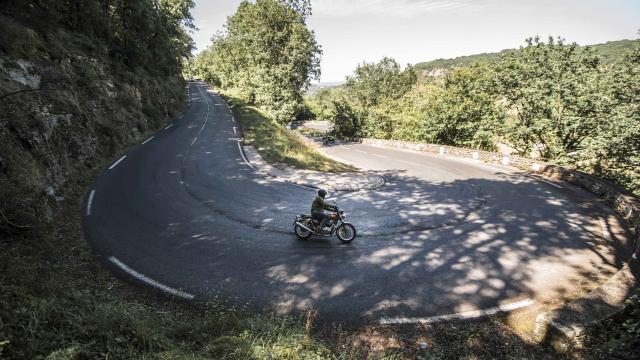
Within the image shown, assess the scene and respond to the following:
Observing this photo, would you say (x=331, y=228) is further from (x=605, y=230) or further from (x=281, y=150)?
(x=281, y=150)

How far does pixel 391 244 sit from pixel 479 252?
2.46m

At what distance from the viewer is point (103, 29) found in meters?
28.0

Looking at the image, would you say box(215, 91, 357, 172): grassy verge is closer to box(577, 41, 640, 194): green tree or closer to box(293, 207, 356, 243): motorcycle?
box(293, 207, 356, 243): motorcycle

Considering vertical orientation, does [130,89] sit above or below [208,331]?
above

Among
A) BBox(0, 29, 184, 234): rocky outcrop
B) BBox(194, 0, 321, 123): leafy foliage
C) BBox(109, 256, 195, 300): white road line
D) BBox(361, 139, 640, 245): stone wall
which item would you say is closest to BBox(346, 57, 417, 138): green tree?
BBox(194, 0, 321, 123): leafy foliage

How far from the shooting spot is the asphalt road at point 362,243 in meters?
7.57

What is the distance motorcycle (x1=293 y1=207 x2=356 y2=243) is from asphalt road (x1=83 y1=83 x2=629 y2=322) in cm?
23

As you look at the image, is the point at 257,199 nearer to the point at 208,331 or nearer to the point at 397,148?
the point at 208,331

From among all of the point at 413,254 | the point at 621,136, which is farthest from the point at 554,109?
the point at 413,254

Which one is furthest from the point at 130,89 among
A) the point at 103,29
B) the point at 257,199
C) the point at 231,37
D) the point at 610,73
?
the point at 231,37

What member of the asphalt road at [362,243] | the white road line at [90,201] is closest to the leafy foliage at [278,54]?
the asphalt road at [362,243]

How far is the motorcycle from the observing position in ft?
33.3

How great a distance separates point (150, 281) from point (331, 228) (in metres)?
5.02

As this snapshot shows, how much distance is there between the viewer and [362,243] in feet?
33.1
